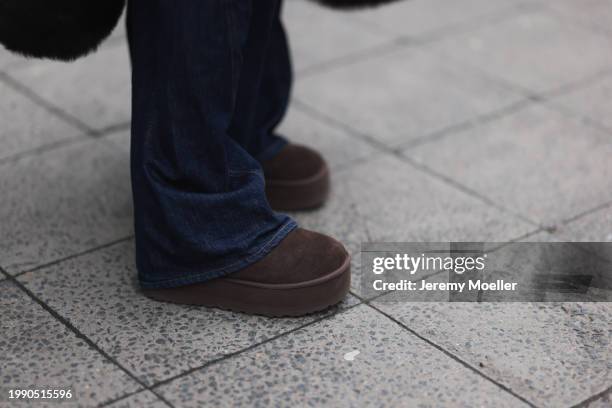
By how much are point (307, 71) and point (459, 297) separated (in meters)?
1.82

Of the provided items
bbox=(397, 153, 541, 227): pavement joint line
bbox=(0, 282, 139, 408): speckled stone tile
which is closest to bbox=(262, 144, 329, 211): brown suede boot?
bbox=(397, 153, 541, 227): pavement joint line

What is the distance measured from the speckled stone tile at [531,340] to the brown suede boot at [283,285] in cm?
19

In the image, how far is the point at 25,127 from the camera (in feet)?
12.4

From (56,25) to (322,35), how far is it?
8.05 feet

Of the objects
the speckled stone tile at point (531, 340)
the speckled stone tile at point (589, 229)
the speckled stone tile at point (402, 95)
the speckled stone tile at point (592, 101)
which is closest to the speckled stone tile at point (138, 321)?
the speckled stone tile at point (531, 340)

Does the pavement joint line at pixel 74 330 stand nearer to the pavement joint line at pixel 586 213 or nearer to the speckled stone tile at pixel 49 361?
the speckled stone tile at pixel 49 361

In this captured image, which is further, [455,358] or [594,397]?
[455,358]

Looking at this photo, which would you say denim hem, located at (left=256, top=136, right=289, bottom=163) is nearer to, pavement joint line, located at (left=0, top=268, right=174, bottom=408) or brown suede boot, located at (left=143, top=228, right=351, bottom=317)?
brown suede boot, located at (left=143, top=228, right=351, bottom=317)

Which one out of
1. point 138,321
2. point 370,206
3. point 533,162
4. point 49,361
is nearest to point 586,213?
point 533,162

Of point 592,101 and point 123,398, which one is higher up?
point 592,101

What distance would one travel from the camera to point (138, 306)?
271 centimetres

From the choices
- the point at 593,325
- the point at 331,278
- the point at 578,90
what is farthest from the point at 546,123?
the point at 331,278

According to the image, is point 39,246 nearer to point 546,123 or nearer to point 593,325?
point 593,325

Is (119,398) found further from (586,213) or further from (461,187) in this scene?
(586,213)
